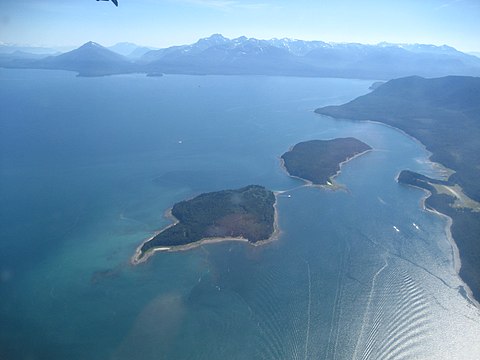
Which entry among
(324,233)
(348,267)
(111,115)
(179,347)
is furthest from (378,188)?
(111,115)

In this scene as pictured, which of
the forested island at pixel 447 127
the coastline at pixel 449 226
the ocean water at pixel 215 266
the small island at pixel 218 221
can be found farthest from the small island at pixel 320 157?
the forested island at pixel 447 127

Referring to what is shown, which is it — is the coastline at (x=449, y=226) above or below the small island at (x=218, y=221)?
below

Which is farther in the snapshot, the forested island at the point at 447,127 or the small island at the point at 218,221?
the forested island at the point at 447,127

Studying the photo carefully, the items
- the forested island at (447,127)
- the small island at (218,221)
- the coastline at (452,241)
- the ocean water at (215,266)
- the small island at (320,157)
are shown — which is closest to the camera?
the ocean water at (215,266)

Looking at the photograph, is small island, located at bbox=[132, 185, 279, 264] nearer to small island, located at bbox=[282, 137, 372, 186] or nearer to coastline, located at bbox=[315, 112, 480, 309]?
small island, located at bbox=[282, 137, 372, 186]

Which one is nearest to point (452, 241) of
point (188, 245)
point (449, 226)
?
point (449, 226)

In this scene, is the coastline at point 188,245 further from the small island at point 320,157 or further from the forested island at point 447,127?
the forested island at point 447,127

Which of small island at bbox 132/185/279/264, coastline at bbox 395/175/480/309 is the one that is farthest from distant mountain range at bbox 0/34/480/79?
small island at bbox 132/185/279/264

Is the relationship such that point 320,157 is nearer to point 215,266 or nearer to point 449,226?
point 449,226

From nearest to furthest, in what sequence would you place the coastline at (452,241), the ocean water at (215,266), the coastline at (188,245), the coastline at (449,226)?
the ocean water at (215,266) < the coastline at (452,241) < the coastline at (449,226) < the coastline at (188,245)
